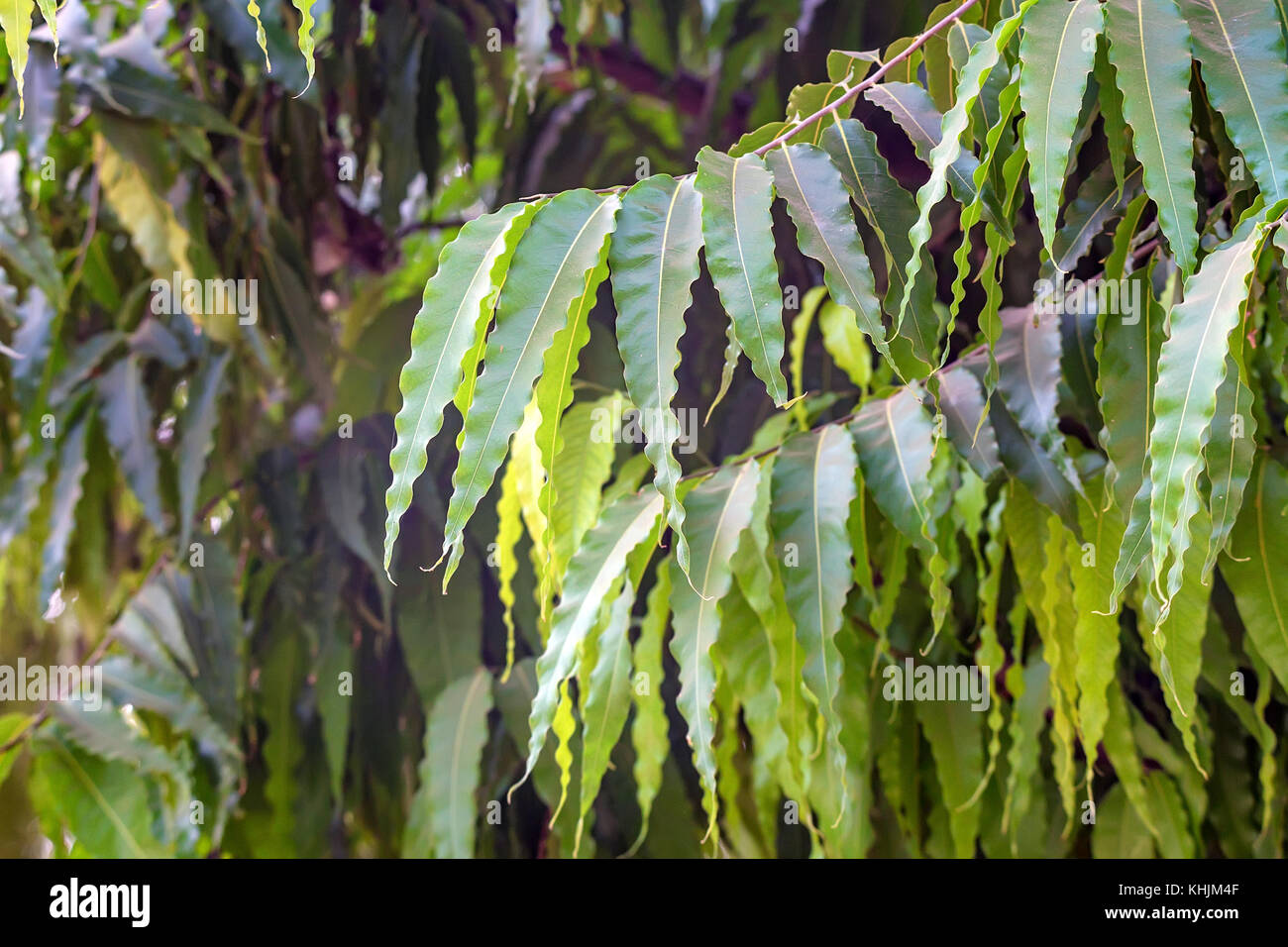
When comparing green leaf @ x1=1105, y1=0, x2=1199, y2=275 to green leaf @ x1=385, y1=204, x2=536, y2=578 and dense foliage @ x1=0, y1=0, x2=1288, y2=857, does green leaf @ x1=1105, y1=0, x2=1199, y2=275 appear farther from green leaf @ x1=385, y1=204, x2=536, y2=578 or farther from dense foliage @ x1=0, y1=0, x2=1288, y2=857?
green leaf @ x1=385, y1=204, x2=536, y2=578

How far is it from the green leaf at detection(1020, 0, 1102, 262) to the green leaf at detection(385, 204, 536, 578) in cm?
27

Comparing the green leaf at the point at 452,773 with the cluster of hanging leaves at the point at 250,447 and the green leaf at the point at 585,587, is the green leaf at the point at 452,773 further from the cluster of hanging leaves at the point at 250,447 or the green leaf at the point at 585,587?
the green leaf at the point at 585,587

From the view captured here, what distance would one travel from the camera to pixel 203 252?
1135 millimetres

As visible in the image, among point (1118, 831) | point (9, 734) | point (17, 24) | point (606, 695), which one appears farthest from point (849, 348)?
point (9, 734)

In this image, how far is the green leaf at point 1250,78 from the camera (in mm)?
506

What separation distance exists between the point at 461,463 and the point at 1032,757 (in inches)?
24.4

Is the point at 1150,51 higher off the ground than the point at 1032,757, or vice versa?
the point at 1150,51

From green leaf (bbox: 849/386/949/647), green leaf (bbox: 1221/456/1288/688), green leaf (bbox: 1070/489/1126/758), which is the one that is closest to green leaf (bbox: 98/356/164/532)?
green leaf (bbox: 849/386/949/647)

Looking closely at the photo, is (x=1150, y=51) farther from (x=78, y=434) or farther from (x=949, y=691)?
(x=78, y=434)

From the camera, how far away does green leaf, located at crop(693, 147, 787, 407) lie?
0.48 meters

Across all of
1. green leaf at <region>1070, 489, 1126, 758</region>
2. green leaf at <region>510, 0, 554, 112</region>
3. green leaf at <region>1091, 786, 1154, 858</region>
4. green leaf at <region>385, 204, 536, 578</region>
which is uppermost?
green leaf at <region>510, 0, 554, 112</region>

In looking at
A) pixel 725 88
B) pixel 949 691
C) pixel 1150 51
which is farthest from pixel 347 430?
pixel 1150 51

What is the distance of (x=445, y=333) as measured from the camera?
0.49 meters

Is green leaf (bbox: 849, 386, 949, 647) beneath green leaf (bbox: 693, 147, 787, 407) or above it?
beneath
